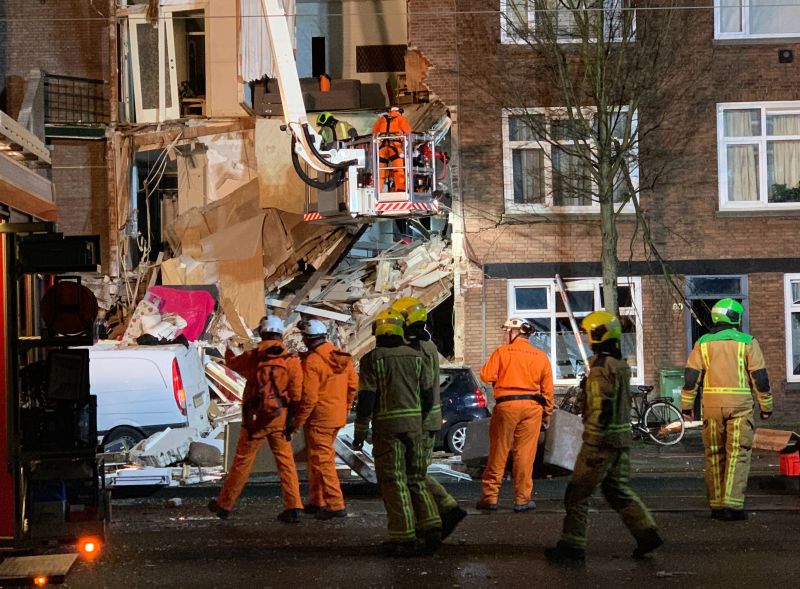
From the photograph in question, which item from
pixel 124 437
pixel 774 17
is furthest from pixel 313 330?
pixel 774 17

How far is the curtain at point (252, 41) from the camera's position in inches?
899

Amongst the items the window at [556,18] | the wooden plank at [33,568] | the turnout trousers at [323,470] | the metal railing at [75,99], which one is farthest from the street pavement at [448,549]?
the metal railing at [75,99]

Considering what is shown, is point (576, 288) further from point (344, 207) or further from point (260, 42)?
point (260, 42)

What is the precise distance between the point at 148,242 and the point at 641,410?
11129 millimetres

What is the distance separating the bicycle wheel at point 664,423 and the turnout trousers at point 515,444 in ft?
22.3

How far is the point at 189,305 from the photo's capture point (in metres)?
20.0

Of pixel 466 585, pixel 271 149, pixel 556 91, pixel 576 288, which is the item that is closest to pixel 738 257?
pixel 576 288

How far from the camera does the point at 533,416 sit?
35.6 feet

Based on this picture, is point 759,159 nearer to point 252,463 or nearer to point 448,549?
point 252,463

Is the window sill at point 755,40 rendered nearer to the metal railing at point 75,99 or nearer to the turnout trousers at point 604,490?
the metal railing at point 75,99

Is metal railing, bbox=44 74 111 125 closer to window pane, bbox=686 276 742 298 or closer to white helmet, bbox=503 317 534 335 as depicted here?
window pane, bbox=686 276 742 298

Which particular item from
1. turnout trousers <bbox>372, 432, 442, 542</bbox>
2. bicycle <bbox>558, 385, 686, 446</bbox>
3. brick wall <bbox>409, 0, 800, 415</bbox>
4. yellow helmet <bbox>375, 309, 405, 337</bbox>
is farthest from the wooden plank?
brick wall <bbox>409, 0, 800, 415</bbox>

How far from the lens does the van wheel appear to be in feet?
46.6

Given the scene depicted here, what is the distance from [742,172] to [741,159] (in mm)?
240
